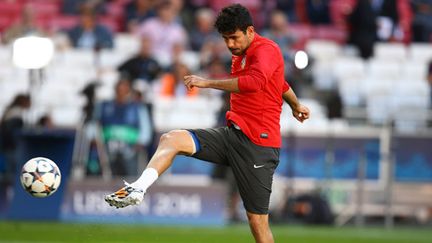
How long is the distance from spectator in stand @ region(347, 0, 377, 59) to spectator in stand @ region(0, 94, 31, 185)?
7706mm

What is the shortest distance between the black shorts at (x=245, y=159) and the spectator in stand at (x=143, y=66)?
1132cm

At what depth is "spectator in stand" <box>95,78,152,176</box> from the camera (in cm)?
1988

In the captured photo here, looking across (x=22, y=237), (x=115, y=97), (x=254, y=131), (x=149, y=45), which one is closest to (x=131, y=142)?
(x=115, y=97)

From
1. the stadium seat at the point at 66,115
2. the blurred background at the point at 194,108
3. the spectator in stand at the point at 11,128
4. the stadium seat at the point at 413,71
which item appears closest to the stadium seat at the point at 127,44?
the blurred background at the point at 194,108

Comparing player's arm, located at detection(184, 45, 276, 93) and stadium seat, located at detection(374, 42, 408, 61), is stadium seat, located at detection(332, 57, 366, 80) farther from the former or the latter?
player's arm, located at detection(184, 45, 276, 93)

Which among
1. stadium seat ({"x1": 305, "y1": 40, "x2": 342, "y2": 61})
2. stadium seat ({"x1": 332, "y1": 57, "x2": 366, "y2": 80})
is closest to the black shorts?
stadium seat ({"x1": 332, "y1": 57, "x2": 366, "y2": 80})

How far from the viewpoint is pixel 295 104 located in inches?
432

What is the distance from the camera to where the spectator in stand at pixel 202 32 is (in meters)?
23.7

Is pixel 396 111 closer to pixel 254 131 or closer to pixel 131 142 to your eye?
pixel 131 142

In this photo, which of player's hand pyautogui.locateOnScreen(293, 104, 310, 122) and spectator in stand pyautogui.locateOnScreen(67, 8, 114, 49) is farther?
spectator in stand pyautogui.locateOnScreen(67, 8, 114, 49)

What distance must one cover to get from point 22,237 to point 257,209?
5927 mm

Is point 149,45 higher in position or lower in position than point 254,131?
higher

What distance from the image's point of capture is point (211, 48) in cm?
2272

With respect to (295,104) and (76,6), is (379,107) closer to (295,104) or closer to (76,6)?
(76,6)
